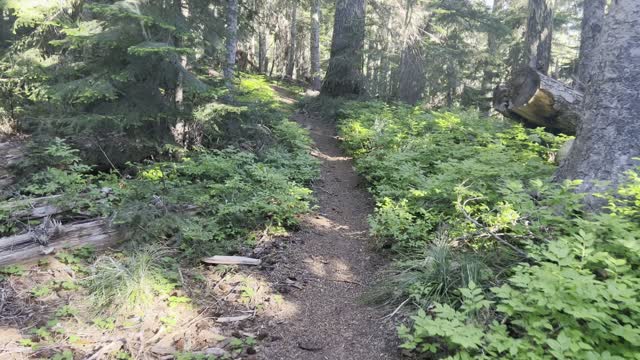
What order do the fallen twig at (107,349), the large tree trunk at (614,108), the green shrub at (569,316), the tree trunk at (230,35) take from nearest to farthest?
1. the green shrub at (569,316)
2. the fallen twig at (107,349)
3. the large tree trunk at (614,108)
4. the tree trunk at (230,35)

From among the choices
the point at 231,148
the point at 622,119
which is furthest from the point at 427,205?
the point at 231,148

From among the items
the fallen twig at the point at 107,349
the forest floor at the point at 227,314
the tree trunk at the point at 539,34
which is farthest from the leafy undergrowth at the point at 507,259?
the tree trunk at the point at 539,34

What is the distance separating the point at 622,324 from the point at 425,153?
555 centimetres

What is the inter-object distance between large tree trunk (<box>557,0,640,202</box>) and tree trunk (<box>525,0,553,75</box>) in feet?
34.1

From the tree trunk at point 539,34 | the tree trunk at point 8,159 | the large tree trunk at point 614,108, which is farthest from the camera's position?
the tree trunk at point 539,34

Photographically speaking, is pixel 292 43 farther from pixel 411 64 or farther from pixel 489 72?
pixel 411 64

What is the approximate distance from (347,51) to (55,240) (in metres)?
12.0

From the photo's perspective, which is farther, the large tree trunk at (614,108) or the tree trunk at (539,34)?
the tree trunk at (539,34)

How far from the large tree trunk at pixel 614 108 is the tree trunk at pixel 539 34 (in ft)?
34.1

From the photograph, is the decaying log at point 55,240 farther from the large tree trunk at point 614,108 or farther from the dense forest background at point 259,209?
the large tree trunk at point 614,108

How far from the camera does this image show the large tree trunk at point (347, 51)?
14.8m

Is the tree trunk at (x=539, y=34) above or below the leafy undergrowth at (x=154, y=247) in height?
above

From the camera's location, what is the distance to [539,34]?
→ 14.2 meters

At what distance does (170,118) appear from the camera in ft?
26.0
